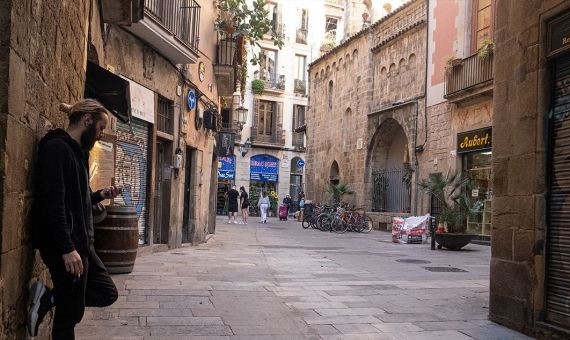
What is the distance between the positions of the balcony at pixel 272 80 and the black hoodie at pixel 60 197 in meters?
36.7

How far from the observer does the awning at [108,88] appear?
6613 mm

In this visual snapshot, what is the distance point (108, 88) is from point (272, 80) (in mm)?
34006

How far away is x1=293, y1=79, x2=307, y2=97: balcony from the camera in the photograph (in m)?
40.7

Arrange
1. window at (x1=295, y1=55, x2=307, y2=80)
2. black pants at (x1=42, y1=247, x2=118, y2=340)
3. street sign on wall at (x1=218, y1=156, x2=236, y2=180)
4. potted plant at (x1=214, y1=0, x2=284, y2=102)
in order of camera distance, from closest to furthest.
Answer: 1. black pants at (x1=42, y1=247, x2=118, y2=340)
2. potted plant at (x1=214, y1=0, x2=284, y2=102)
3. street sign on wall at (x1=218, y1=156, x2=236, y2=180)
4. window at (x1=295, y1=55, x2=307, y2=80)

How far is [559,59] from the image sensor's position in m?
5.09

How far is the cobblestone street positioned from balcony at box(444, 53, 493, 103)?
22.0 feet

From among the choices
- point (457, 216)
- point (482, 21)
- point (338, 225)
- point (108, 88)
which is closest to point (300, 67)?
point (338, 225)

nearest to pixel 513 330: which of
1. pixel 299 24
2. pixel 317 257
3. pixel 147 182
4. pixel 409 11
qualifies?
pixel 317 257

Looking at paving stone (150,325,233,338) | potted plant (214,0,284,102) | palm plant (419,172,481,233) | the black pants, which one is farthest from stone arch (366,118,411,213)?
the black pants

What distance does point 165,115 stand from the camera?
11.7 m

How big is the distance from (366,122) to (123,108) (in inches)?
725

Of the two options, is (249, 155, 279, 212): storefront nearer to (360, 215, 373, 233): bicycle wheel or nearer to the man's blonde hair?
(360, 215, 373, 233): bicycle wheel

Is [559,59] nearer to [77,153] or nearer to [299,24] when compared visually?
[77,153]

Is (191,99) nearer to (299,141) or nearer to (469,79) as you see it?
(469,79)
